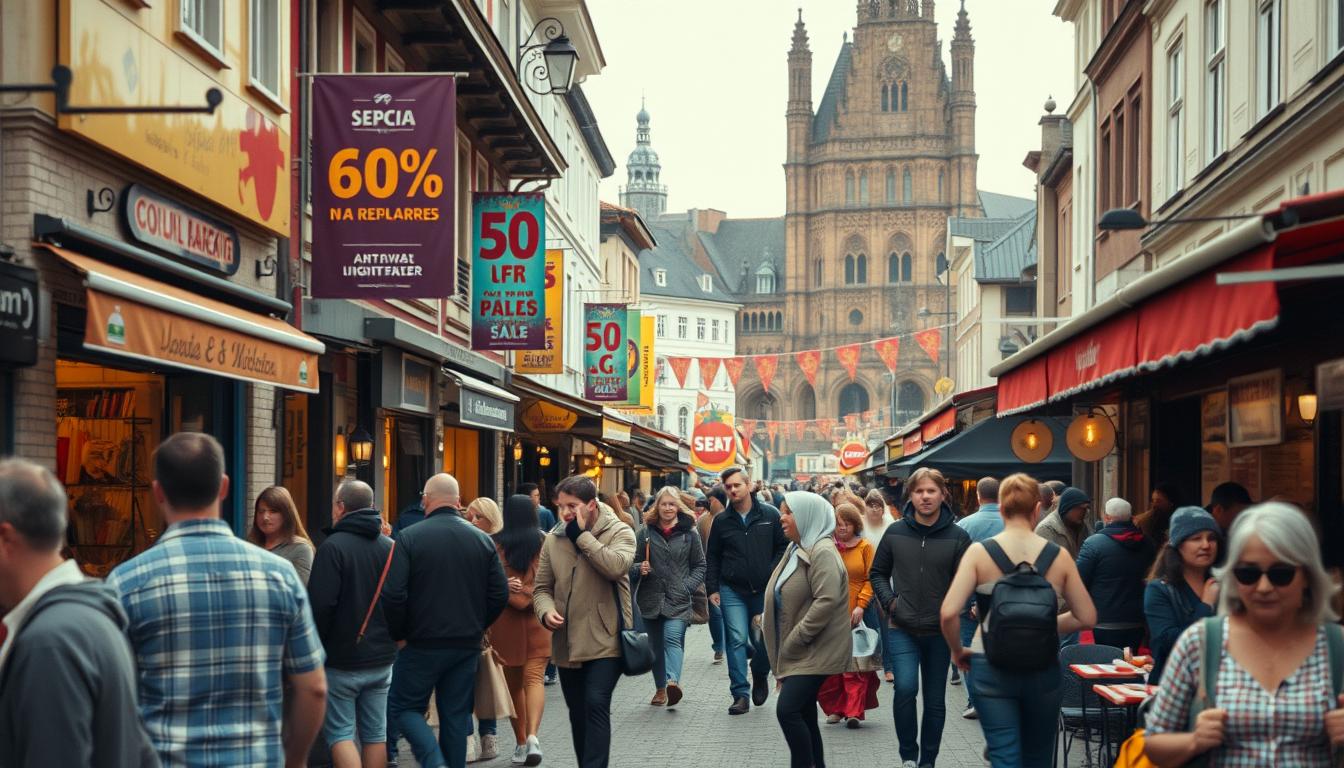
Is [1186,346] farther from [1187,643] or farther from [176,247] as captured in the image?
[176,247]

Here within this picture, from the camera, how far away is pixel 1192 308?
6551mm

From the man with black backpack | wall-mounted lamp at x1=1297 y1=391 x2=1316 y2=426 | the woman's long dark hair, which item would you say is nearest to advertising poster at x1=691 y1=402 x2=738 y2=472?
wall-mounted lamp at x1=1297 y1=391 x2=1316 y2=426

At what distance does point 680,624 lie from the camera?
526 inches

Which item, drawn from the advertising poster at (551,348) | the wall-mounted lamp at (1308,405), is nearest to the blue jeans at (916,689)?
the wall-mounted lamp at (1308,405)

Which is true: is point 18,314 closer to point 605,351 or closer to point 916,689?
point 916,689

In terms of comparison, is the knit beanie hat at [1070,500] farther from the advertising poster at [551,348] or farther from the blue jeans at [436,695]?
the advertising poster at [551,348]

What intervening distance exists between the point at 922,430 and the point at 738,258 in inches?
4208

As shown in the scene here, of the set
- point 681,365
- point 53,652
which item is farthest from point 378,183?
point 681,365

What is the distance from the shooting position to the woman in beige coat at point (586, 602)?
8.87m

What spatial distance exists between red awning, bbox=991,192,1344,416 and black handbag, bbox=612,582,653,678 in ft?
9.30

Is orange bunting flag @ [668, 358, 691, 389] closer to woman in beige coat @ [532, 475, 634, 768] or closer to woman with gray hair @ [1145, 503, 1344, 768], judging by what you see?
woman in beige coat @ [532, 475, 634, 768]

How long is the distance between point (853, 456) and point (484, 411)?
114 ft

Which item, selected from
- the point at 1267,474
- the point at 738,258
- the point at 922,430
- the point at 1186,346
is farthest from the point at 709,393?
the point at 1186,346

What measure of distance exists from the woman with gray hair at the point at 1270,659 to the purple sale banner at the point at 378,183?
8.68m
